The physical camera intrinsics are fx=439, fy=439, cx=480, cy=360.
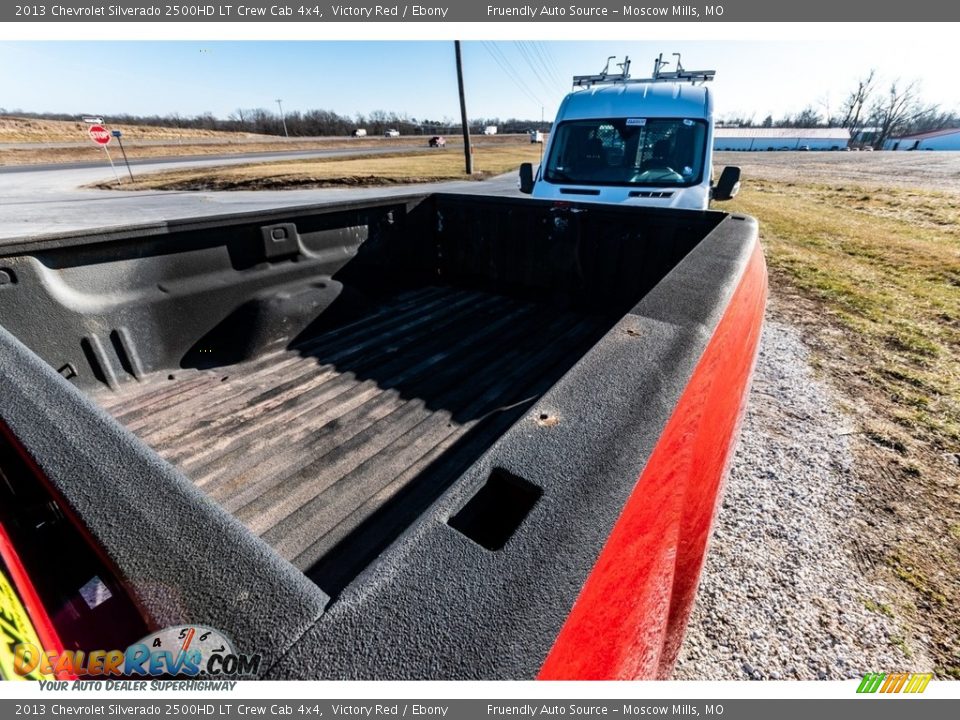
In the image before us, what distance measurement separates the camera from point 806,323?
16.3ft

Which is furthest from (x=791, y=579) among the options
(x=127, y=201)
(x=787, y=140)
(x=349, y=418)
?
(x=787, y=140)

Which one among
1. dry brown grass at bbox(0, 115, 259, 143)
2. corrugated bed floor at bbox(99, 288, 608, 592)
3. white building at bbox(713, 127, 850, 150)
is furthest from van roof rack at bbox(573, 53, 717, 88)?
white building at bbox(713, 127, 850, 150)

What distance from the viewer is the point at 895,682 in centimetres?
166

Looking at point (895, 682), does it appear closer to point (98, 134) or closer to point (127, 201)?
point (127, 201)

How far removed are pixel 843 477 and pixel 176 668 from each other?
335cm

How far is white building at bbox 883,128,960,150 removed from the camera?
69750 mm

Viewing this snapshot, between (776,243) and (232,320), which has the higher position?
(232,320)

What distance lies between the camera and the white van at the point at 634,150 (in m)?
4.69

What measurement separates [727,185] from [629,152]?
115cm

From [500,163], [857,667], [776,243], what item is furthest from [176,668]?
[500,163]

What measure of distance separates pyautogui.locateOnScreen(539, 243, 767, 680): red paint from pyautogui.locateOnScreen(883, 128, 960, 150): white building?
346 ft

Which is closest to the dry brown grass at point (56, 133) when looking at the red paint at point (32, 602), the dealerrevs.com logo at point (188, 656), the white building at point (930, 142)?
the red paint at point (32, 602)

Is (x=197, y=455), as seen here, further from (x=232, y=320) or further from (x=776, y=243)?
(x=776, y=243)

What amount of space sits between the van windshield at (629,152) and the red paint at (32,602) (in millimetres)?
5243
